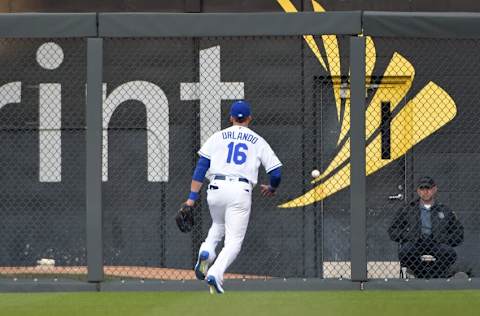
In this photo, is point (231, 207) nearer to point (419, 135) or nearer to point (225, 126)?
point (225, 126)

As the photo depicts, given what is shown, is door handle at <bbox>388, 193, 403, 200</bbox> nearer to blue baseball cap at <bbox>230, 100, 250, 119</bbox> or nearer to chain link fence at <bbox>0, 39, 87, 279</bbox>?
chain link fence at <bbox>0, 39, 87, 279</bbox>

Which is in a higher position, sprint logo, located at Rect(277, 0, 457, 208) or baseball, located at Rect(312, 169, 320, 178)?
sprint logo, located at Rect(277, 0, 457, 208)

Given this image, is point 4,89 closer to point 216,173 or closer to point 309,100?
point 309,100

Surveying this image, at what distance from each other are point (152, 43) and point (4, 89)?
192cm

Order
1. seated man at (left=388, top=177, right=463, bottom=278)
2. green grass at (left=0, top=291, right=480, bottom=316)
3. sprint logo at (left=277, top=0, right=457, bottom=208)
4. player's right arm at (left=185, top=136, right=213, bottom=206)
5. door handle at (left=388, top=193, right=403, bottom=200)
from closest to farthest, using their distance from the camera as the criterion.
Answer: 1. green grass at (left=0, top=291, right=480, bottom=316)
2. player's right arm at (left=185, top=136, right=213, bottom=206)
3. seated man at (left=388, top=177, right=463, bottom=278)
4. sprint logo at (left=277, top=0, right=457, bottom=208)
5. door handle at (left=388, top=193, right=403, bottom=200)

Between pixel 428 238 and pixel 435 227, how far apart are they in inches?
5.6

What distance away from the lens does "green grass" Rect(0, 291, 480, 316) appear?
8883 millimetres

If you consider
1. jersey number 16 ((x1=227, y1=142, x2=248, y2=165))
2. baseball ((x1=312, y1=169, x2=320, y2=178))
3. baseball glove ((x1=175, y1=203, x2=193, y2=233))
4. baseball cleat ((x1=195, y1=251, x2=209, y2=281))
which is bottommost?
baseball cleat ((x1=195, y1=251, x2=209, y2=281))

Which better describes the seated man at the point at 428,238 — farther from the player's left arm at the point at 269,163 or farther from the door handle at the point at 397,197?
the player's left arm at the point at 269,163

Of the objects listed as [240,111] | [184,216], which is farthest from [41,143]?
[240,111]

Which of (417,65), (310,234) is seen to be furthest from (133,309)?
(417,65)

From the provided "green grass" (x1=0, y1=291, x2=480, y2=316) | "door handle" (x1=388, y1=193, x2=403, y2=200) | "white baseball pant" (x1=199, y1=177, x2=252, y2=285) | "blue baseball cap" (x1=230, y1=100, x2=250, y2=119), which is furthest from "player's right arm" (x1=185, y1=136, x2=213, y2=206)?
"door handle" (x1=388, y1=193, x2=403, y2=200)

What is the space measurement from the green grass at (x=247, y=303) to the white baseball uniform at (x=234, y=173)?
567 millimetres

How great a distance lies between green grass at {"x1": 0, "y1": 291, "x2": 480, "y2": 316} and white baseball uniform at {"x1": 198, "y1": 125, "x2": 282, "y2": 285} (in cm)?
57
